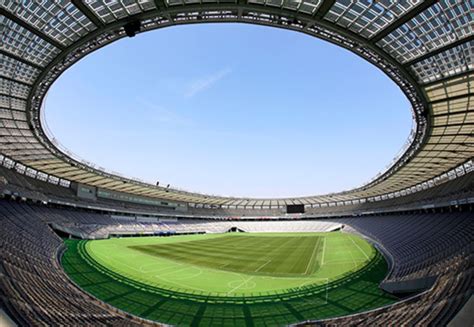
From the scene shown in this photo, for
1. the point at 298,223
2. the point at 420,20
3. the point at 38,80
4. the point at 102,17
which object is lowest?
the point at 298,223

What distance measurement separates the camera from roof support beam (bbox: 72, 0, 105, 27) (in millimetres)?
15383

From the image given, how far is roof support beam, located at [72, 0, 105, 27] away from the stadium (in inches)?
4.1

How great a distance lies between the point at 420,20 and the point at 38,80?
26.2m

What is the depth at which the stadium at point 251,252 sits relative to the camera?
48.6ft

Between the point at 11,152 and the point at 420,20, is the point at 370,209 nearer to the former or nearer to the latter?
the point at 420,20

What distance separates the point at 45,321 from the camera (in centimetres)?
1076

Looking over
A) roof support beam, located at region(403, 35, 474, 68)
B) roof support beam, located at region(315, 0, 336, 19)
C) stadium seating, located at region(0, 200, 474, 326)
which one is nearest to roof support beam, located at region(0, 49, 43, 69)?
stadium seating, located at region(0, 200, 474, 326)

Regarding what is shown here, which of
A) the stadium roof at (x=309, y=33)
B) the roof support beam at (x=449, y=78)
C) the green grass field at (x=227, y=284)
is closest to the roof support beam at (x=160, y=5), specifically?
the stadium roof at (x=309, y=33)

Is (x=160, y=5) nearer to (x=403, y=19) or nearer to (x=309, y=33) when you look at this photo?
(x=309, y=33)

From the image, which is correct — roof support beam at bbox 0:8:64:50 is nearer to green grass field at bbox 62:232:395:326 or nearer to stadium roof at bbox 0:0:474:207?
stadium roof at bbox 0:0:474:207

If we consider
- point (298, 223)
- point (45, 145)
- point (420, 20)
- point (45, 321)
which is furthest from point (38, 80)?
point (298, 223)

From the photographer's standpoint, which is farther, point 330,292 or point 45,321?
point 330,292

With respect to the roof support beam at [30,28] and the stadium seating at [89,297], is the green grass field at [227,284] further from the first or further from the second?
the roof support beam at [30,28]

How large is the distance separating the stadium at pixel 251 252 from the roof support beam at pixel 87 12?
10 cm
